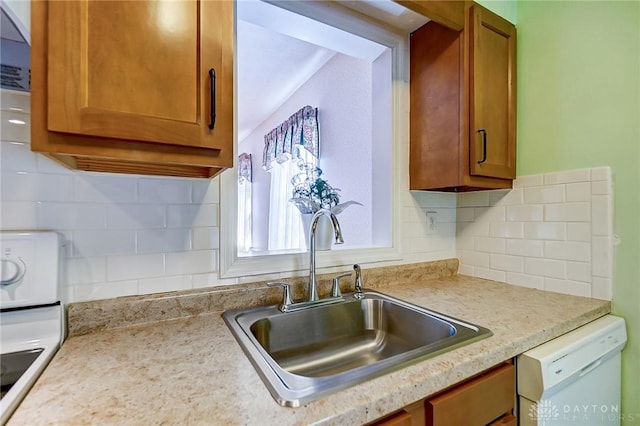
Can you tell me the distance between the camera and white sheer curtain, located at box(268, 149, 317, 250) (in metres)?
2.90

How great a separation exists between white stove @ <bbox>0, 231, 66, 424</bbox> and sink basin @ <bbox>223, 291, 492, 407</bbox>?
0.43 m

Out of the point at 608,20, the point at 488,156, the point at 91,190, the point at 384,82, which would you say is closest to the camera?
the point at 91,190

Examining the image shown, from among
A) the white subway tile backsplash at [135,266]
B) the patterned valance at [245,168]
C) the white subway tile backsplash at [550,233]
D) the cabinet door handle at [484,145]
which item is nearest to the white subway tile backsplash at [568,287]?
the white subway tile backsplash at [550,233]

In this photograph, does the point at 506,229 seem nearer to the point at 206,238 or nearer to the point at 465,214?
the point at 465,214

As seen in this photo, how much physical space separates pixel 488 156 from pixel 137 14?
1305mm

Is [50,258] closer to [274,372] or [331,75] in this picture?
[274,372]

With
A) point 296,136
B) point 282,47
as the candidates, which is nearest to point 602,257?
point 282,47

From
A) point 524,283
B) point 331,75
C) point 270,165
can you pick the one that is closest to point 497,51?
point 524,283

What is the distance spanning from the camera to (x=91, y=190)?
875 millimetres

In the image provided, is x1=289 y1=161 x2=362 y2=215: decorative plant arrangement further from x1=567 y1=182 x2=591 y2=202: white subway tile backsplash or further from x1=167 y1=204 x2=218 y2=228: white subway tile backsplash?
x1=567 y1=182 x2=591 y2=202: white subway tile backsplash

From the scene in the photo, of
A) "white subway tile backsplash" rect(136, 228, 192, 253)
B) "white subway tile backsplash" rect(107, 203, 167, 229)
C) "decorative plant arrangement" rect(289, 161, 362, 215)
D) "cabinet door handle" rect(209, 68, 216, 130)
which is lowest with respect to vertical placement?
"white subway tile backsplash" rect(136, 228, 192, 253)

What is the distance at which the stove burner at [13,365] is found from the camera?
A: 58 cm

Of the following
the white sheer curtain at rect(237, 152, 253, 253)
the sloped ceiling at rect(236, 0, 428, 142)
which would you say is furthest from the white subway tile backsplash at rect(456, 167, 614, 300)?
the white sheer curtain at rect(237, 152, 253, 253)

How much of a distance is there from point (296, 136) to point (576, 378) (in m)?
2.49
